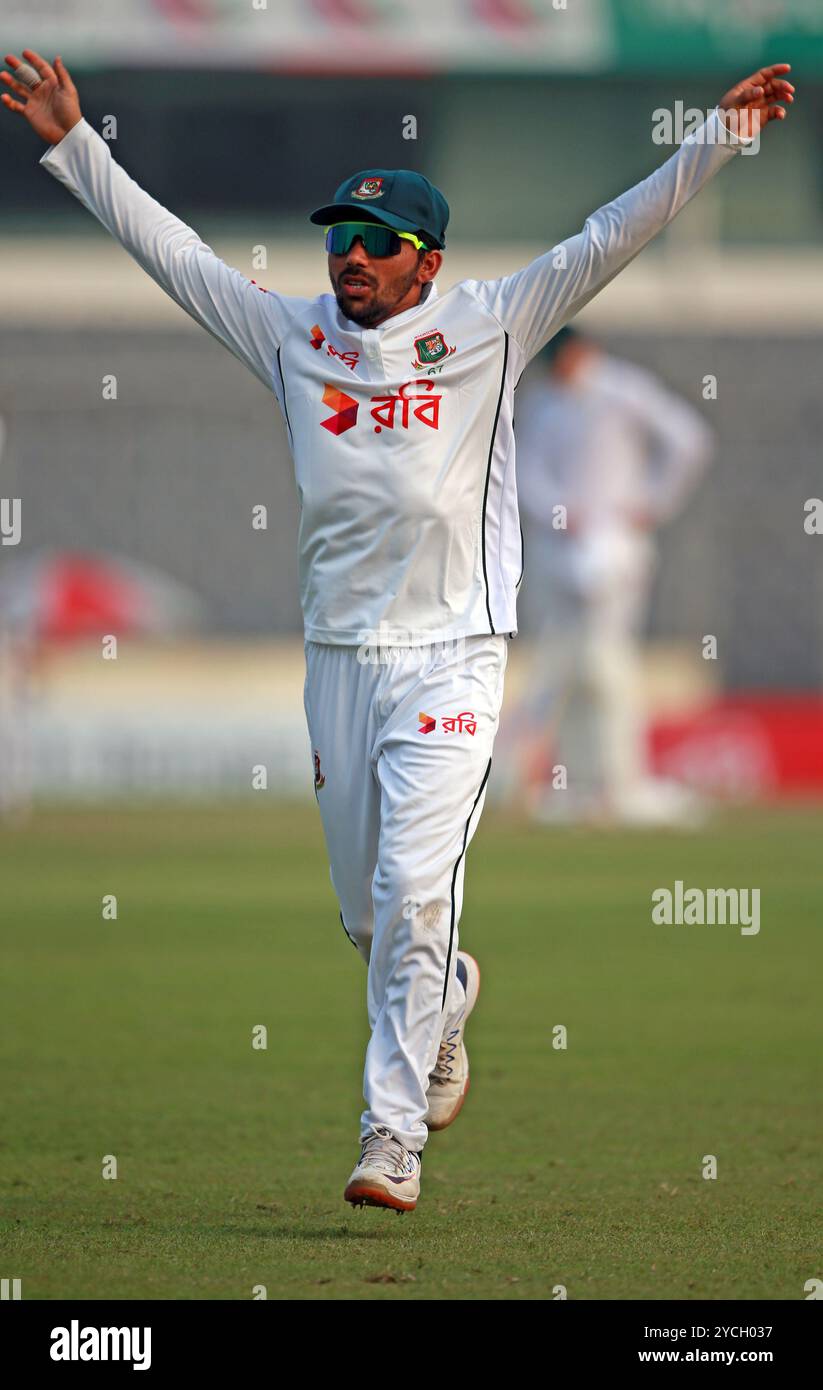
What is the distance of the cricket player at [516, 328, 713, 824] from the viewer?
18.0m

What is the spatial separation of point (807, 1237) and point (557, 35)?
983 inches

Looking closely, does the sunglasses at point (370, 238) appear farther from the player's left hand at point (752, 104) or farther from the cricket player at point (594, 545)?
the cricket player at point (594, 545)

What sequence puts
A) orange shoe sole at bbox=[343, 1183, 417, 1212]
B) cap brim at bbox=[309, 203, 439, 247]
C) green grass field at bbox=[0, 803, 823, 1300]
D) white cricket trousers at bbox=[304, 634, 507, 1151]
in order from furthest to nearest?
1. cap brim at bbox=[309, 203, 439, 247]
2. white cricket trousers at bbox=[304, 634, 507, 1151]
3. orange shoe sole at bbox=[343, 1183, 417, 1212]
4. green grass field at bbox=[0, 803, 823, 1300]

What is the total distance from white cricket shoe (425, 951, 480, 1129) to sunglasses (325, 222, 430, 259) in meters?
1.76

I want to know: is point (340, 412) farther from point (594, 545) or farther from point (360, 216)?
point (594, 545)

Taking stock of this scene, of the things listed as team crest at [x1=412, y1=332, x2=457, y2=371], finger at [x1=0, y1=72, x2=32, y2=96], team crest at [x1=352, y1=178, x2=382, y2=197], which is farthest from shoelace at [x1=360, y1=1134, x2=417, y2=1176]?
finger at [x1=0, y1=72, x2=32, y2=96]

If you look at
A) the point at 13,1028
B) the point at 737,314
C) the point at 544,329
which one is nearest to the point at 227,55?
the point at 737,314

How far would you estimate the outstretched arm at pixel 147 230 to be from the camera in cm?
631

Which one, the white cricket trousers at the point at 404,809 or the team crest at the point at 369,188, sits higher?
the team crest at the point at 369,188

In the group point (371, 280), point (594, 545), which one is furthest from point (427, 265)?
point (594, 545)

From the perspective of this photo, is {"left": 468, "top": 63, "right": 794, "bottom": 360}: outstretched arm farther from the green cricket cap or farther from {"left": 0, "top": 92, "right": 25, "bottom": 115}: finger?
{"left": 0, "top": 92, "right": 25, "bottom": 115}: finger

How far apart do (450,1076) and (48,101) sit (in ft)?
8.79

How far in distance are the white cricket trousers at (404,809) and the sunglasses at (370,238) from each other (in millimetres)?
949

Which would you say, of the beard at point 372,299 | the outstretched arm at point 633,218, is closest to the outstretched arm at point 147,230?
the beard at point 372,299
